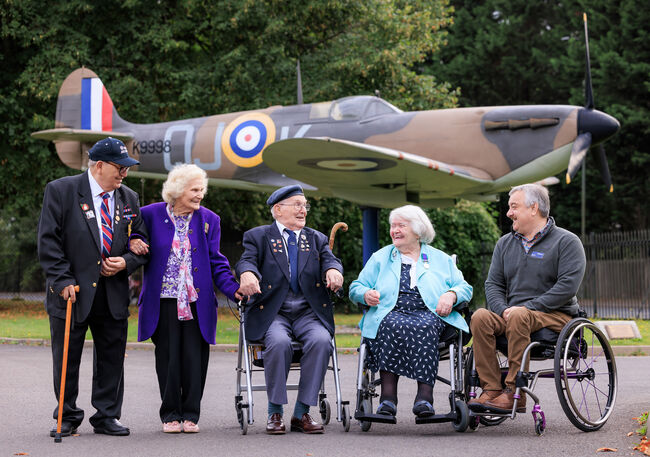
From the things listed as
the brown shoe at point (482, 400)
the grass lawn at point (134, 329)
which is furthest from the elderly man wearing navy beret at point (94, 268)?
the grass lawn at point (134, 329)

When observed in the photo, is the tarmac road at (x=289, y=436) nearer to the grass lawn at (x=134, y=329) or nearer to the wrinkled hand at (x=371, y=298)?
the wrinkled hand at (x=371, y=298)

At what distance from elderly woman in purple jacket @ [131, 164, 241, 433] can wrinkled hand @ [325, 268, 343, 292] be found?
673 millimetres

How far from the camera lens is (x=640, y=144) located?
32156mm

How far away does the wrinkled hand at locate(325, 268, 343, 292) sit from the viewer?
5977mm

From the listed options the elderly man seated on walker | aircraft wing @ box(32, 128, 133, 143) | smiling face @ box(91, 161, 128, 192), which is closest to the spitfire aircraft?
aircraft wing @ box(32, 128, 133, 143)

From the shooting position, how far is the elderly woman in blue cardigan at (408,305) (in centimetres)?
576

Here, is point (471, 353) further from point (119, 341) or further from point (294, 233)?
point (119, 341)

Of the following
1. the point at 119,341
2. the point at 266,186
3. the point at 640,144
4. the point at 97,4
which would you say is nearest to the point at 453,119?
the point at 266,186

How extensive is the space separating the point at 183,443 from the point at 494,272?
265 cm

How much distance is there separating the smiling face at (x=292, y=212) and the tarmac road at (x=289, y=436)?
1554 mm

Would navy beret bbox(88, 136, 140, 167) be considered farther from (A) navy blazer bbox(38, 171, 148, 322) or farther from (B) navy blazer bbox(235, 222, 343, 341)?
(B) navy blazer bbox(235, 222, 343, 341)

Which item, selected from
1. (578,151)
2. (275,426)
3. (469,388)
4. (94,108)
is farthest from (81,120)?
(469,388)

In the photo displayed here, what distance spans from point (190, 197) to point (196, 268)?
0.53 metres

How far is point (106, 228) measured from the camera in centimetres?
580
